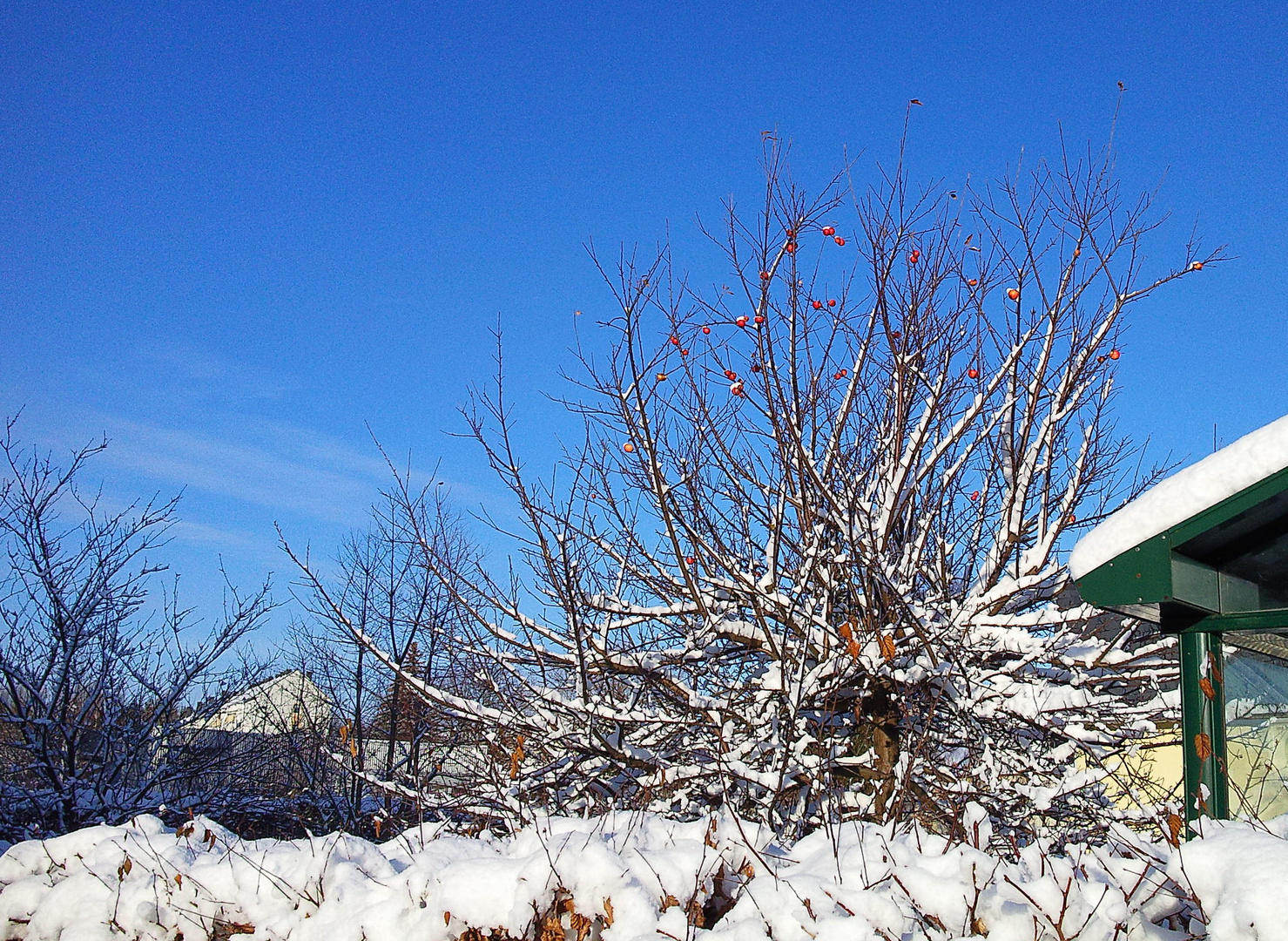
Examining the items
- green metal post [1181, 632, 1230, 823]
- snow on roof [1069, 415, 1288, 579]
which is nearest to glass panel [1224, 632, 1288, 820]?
green metal post [1181, 632, 1230, 823]

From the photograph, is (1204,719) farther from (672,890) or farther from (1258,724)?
(672,890)

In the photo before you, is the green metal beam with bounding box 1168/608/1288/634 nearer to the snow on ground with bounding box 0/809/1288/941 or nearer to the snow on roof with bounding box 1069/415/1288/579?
the snow on roof with bounding box 1069/415/1288/579

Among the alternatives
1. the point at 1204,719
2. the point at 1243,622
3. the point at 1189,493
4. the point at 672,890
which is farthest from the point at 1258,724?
the point at 672,890

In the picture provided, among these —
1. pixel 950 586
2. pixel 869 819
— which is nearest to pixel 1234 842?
pixel 869 819

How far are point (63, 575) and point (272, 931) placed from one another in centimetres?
813

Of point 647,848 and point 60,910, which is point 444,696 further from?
point 647,848

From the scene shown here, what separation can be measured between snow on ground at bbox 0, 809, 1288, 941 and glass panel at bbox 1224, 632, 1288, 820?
64 centimetres

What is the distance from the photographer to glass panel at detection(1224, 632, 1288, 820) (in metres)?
4.01

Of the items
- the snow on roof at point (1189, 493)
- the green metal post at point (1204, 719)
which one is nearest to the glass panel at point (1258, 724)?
the green metal post at point (1204, 719)

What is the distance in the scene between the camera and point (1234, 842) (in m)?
2.63

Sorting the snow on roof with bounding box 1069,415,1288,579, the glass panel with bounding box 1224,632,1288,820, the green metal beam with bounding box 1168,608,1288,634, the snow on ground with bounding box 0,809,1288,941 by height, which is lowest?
the snow on ground with bounding box 0,809,1288,941

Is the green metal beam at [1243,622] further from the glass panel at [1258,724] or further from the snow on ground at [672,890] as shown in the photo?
the snow on ground at [672,890]

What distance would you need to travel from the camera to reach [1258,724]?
4.09 meters

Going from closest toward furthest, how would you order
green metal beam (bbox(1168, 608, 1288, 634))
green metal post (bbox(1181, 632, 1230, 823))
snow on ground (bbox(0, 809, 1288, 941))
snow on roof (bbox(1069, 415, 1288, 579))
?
snow on ground (bbox(0, 809, 1288, 941)) < snow on roof (bbox(1069, 415, 1288, 579)) < green metal beam (bbox(1168, 608, 1288, 634)) < green metal post (bbox(1181, 632, 1230, 823))
